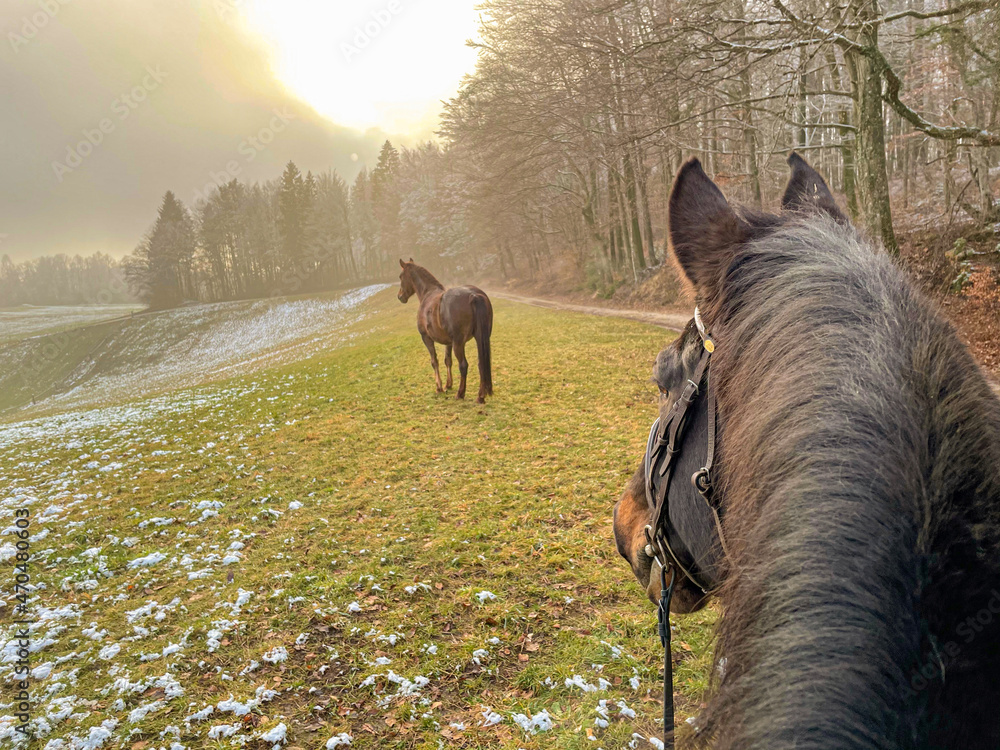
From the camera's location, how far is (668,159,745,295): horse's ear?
4.11 feet

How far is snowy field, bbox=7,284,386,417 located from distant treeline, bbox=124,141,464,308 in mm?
12789

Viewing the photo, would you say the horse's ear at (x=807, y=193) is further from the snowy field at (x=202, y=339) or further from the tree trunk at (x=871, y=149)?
the snowy field at (x=202, y=339)

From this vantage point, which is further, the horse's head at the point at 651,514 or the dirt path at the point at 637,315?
the dirt path at the point at 637,315

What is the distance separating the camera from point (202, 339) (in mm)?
40625

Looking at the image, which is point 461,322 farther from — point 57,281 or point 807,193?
point 57,281

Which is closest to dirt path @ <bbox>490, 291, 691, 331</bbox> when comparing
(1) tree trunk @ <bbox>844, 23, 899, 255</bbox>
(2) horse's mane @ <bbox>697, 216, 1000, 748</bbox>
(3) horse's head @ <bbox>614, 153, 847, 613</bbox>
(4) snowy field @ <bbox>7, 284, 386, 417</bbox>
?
(1) tree trunk @ <bbox>844, 23, 899, 255</bbox>

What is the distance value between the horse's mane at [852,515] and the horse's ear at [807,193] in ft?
1.29

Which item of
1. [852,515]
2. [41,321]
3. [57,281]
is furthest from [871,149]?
[57,281]

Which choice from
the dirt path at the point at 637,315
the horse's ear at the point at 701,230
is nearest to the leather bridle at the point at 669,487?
the horse's ear at the point at 701,230

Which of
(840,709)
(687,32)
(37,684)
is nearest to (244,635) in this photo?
(37,684)

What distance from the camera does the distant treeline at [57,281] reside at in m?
90.2

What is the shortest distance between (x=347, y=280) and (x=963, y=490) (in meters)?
71.7

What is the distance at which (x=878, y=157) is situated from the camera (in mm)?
9477

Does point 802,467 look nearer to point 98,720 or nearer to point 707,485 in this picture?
point 707,485
